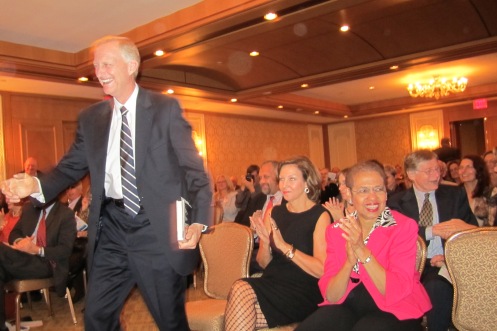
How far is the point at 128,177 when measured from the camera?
79.0 inches

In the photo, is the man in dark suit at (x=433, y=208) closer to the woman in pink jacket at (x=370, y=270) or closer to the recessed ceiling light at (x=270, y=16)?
the woman in pink jacket at (x=370, y=270)

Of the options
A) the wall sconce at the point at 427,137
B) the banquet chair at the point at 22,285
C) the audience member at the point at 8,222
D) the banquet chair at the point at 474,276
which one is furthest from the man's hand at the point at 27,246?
the wall sconce at the point at 427,137

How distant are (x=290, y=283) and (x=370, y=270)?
0.71 metres

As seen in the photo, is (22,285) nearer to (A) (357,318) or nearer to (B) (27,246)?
(B) (27,246)

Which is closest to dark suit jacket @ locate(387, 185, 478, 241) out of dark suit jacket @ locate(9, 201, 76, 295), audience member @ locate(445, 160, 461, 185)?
dark suit jacket @ locate(9, 201, 76, 295)

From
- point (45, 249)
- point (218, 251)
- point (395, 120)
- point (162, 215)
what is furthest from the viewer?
point (395, 120)

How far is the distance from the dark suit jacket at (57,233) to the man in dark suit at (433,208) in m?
→ 2.94

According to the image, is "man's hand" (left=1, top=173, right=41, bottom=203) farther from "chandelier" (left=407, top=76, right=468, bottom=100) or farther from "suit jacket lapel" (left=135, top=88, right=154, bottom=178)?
"chandelier" (left=407, top=76, right=468, bottom=100)

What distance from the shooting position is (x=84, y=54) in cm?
698

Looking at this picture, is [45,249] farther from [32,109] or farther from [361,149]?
[361,149]

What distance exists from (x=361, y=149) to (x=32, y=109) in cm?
1086

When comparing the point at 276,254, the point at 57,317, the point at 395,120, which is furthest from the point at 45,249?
the point at 395,120

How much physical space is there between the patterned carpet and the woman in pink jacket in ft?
7.92

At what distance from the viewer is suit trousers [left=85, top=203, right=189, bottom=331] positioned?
1970 mm
